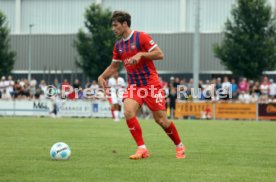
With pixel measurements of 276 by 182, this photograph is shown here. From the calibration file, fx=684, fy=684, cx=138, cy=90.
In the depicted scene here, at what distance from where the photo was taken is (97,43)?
155 feet

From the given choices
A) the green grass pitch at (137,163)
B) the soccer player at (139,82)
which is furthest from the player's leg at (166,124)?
the green grass pitch at (137,163)

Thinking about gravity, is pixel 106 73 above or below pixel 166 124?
above

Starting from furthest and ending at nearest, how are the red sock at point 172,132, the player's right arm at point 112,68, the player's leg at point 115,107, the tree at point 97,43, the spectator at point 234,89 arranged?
1. the tree at point 97,43
2. the spectator at point 234,89
3. the player's leg at point 115,107
4. the player's right arm at point 112,68
5. the red sock at point 172,132

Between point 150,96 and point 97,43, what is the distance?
1404 inches

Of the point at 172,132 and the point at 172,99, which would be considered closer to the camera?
the point at 172,132

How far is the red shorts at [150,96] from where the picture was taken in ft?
38.5

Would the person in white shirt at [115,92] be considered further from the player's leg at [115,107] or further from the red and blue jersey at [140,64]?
the red and blue jersey at [140,64]

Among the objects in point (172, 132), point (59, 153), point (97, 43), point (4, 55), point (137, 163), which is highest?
point (97, 43)

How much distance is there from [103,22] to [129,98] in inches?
1404

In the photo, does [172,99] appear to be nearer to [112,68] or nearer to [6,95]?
[6,95]

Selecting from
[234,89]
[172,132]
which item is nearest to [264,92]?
[234,89]

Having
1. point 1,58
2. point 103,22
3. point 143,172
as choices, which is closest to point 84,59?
point 103,22

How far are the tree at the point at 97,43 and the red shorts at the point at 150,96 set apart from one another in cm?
3486

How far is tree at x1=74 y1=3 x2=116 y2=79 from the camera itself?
46.8 m
